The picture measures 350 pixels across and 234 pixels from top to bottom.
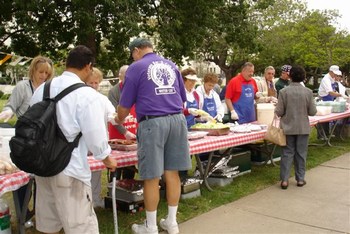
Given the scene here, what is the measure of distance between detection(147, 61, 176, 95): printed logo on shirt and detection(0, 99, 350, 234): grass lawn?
1.49m

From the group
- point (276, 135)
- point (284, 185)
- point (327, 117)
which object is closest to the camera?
point (276, 135)

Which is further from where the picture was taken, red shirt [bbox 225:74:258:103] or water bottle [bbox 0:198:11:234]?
red shirt [bbox 225:74:258:103]

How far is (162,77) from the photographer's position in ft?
11.1

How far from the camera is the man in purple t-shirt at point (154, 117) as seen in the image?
3352 mm

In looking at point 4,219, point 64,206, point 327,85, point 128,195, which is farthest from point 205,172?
point 327,85

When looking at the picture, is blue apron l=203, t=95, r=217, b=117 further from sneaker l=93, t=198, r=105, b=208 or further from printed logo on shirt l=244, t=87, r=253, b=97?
sneaker l=93, t=198, r=105, b=208

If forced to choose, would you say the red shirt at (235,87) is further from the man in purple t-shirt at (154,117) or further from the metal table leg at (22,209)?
the metal table leg at (22,209)

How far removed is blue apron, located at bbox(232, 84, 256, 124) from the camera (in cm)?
623

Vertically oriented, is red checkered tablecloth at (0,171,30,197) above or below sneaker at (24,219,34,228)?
above

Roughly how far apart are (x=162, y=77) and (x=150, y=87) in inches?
5.7

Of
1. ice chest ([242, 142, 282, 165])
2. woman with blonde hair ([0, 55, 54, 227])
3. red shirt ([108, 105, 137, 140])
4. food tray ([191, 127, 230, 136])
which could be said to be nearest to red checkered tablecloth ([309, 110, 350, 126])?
ice chest ([242, 142, 282, 165])

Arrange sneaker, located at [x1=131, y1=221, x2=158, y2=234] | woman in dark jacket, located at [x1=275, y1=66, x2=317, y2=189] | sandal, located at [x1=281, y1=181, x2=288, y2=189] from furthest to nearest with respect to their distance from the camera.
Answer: sandal, located at [x1=281, y1=181, x2=288, y2=189]
woman in dark jacket, located at [x1=275, y1=66, x2=317, y2=189]
sneaker, located at [x1=131, y1=221, x2=158, y2=234]

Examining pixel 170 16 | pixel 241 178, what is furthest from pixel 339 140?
pixel 170 16

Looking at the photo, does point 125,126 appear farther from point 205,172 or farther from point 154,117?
point 205,172
